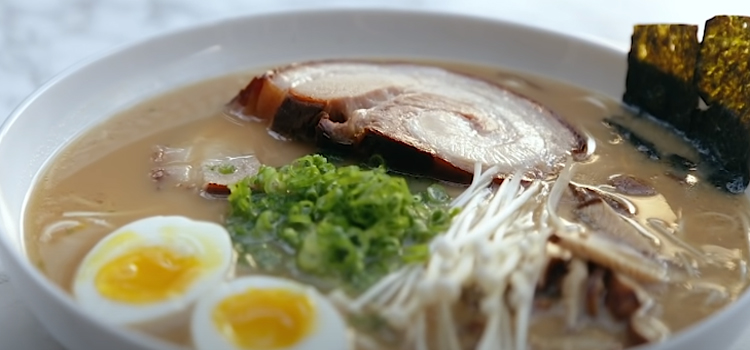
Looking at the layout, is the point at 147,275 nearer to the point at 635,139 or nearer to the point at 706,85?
the point at 635,139

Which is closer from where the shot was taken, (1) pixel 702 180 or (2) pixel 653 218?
(2) pixel 653 218

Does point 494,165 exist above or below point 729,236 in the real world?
above

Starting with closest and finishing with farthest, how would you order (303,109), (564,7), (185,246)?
(185,246) → (303,109) → (564,7)

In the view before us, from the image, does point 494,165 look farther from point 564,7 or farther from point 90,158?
point 564,7

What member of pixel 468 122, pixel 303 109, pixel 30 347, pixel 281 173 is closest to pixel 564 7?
pixel 468 122

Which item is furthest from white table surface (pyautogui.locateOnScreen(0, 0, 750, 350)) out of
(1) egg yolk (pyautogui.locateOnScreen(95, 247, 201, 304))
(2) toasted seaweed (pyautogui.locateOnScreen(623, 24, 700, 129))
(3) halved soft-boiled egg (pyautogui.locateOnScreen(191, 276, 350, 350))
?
(3) halved soft-boiled egg (pyautogui.locateOnScreen(191, 276, 350, 350))

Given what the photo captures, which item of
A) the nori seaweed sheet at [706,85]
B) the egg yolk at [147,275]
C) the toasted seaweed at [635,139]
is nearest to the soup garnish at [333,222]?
the egg yolk at [147,275]

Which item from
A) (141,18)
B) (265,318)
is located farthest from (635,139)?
(141,18)
